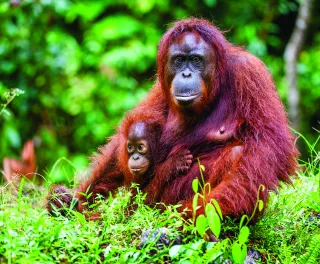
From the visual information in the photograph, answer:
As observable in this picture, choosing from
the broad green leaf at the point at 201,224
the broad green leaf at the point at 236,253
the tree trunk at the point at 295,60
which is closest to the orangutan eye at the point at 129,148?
the broad green leaf at the point at 201,224

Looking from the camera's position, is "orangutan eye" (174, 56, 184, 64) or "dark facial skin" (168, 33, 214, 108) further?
"orangutan eye" (174, 56, 184, 64)

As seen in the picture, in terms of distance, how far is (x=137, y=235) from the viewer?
361 centimetres

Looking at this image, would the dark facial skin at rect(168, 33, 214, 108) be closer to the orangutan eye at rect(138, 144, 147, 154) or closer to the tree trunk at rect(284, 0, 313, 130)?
the orangutan eye at rect(138, 144, 147, 154)

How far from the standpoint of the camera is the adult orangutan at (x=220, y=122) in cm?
373

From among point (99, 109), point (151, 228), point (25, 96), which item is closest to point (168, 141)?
point (151, 228)

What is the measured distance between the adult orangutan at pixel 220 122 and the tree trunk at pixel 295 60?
13.1 ft

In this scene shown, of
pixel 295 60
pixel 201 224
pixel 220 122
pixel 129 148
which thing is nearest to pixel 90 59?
pixel 295 60

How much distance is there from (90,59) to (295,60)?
2644 millimetres

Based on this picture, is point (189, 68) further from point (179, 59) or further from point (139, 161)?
point (139, 161)

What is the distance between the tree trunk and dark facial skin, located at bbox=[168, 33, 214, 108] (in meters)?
4.21

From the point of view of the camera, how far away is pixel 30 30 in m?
7.62

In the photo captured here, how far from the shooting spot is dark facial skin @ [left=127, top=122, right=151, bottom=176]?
14.0 feet

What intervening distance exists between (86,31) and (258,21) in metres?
2.37

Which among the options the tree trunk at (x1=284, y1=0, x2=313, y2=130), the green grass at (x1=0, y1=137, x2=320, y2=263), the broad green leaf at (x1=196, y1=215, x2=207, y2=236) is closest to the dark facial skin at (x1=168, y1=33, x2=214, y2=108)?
the green grass at (x1=0, y1=137, x2=320, y2=263)
